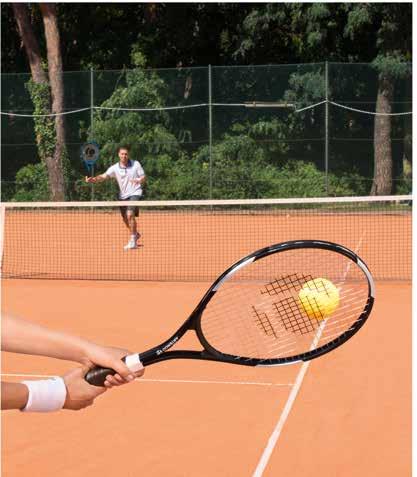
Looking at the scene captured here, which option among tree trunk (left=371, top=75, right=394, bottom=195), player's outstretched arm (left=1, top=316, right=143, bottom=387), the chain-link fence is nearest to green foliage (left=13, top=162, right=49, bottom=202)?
the chain-link fence

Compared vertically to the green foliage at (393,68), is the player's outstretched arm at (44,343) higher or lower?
lower

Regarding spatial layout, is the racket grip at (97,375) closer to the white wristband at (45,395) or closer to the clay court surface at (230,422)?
the white wristband at (45,395)

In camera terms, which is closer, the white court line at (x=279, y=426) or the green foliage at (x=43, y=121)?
the white court line at (x=279, y=426)

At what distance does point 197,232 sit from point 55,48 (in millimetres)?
7025

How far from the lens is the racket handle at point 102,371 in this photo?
2.29 metres

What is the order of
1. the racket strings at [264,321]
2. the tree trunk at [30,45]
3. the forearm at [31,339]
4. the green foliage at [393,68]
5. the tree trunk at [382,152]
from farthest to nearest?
1. the tree trunk at [30,45]
2. the green foliage at [393,68]
3. the tree trunk at [382,152]
4. the racket strings at [264,321]
5. the forearm at [31,339]

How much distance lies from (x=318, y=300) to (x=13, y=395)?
1.71m

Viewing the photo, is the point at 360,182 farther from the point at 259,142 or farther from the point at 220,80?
the point at 220,80

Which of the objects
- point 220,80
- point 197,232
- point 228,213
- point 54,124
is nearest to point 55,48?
point 54,124

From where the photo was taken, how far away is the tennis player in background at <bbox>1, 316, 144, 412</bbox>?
2.01 meters

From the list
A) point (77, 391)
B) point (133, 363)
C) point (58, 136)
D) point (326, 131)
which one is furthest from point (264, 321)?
point (58, 136)

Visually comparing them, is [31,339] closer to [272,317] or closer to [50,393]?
[50,393]

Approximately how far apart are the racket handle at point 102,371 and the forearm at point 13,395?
10.4 inches

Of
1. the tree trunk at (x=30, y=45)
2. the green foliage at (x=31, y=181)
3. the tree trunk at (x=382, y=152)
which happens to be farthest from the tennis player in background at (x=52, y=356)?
the tree trunk at (x=30, y=45)
